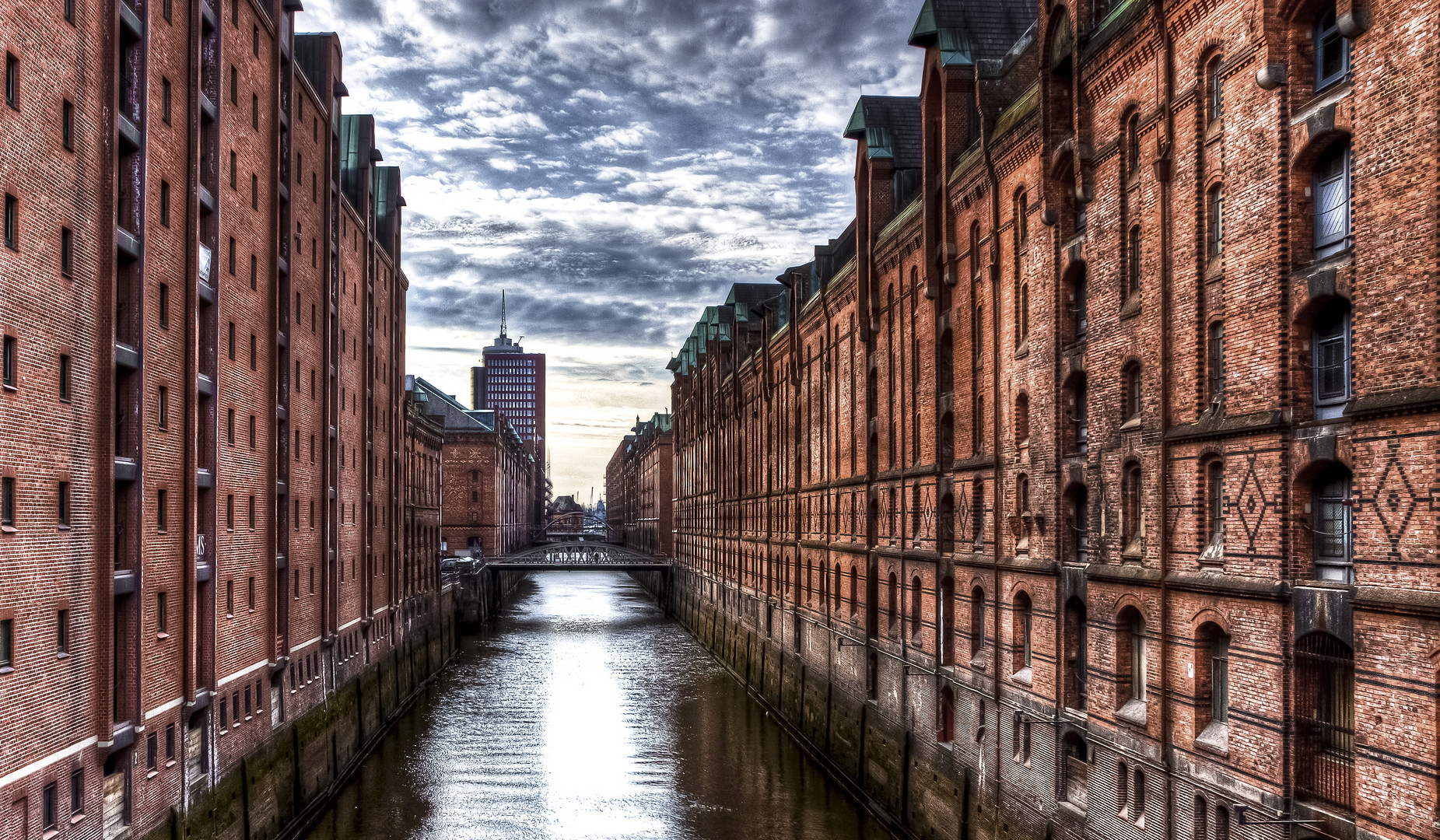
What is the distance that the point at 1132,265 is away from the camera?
60.7 feet

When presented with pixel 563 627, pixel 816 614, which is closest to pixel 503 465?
pixel 563 627

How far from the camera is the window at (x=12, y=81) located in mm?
15664

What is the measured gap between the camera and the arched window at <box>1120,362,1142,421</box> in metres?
18.4

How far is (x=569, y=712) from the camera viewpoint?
4644cm

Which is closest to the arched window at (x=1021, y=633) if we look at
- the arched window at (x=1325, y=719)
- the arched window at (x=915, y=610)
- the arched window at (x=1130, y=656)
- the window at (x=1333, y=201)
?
the arched window at (x=1130, y=656)

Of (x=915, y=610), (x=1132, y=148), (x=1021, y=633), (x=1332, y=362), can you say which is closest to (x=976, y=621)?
(x=1021, y=633)

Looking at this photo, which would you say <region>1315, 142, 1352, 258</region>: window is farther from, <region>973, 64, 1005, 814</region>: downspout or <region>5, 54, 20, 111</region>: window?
<region>5, 54, 20, 111</region>: window

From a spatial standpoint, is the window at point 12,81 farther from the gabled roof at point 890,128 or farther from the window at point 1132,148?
the gabled roof at point 890,128

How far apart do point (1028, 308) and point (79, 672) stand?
16.8 meters

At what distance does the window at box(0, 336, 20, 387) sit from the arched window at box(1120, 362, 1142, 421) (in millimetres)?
15458

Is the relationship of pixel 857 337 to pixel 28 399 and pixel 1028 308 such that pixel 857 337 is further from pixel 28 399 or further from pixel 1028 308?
pixel 28 399

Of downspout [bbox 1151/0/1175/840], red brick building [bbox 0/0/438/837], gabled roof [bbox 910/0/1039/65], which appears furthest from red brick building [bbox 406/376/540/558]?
downspout [bbox 1151/0/1175/840]

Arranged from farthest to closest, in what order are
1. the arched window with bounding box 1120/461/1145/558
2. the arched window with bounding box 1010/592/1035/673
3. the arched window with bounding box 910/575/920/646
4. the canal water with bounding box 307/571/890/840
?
the canal water with bounding box 307/571/890/840 → the arched window with bounding box 910/575/920/646 → the arched window with bounding box 1010/592/1035/673 → the arched window with bounding box 1120/461/1145/558

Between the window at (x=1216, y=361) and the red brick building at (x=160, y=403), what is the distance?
15629mm
